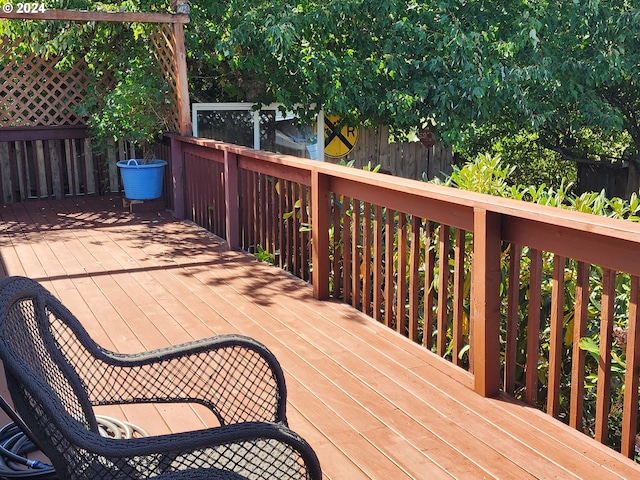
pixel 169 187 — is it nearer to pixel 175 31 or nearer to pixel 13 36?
pixel 175 31

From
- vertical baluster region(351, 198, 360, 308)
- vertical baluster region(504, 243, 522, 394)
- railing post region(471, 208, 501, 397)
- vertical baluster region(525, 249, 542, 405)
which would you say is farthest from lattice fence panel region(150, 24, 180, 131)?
vertical baluster region(525, 249, 542, 405)

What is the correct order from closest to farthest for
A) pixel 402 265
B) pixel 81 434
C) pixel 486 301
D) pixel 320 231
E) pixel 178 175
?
1. pixel 81 434
2. pixel 486 301
3. pixel 402 265
4. pixel 320 231
5. pixel 178 175

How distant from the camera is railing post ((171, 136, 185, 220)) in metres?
7.30

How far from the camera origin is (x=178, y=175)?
7344 mm

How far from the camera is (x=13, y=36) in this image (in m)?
7.88

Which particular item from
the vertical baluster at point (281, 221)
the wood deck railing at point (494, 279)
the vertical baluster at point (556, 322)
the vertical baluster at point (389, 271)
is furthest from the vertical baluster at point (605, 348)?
the vertical baluster at point (281, 221)

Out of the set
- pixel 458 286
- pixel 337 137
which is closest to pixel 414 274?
pixel 458 286

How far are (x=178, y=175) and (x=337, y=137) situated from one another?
324 centimetres

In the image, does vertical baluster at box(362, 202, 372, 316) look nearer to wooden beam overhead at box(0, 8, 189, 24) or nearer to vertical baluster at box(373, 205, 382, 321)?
vertical baluster at box(373, 205, 382, 321)

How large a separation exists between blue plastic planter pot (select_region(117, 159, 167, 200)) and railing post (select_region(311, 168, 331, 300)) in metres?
3.38

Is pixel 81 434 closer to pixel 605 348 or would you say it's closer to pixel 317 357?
pixel 605 348

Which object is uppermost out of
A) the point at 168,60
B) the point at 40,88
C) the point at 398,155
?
the point at 168,60

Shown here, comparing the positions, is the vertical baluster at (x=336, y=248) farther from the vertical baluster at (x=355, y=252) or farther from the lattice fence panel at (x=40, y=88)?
the lattice fence panel at (x=40, y=88)

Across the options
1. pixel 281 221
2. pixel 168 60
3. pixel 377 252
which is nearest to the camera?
pixel 377 252
